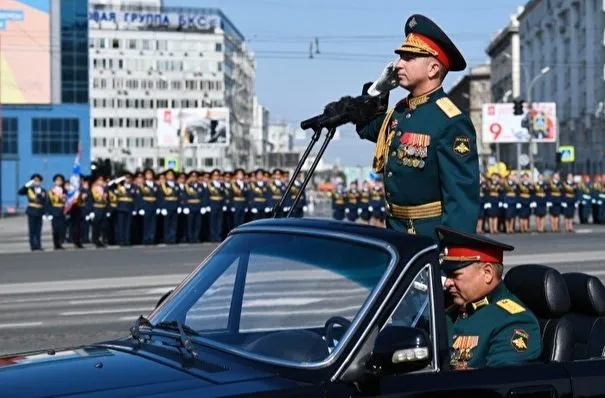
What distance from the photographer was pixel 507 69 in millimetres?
112500

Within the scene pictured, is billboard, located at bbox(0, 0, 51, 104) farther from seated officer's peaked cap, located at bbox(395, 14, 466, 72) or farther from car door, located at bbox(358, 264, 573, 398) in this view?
car door, located at bbox(358, 264, 573, 398)

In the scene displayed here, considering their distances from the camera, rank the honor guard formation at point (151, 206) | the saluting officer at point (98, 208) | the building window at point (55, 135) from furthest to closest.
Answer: the building window at point (55, 135), the saluting officer at point (98, 208), the honor guard formation at point (151, 206)

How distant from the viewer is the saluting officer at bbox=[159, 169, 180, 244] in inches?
1116

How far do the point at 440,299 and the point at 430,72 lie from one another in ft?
5.49

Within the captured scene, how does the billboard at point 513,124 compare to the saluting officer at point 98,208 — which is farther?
the billboard at point 513,124

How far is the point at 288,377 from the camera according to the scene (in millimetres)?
3801

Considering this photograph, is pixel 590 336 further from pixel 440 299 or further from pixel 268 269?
pixel 268 269

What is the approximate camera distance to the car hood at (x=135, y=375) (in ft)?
12.0

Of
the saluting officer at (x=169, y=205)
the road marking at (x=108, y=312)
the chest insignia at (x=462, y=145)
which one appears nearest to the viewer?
the chest insignia at (x=462, y=145)

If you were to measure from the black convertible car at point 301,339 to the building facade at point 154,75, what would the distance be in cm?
12508

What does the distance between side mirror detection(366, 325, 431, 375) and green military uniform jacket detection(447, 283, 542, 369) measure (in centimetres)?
58

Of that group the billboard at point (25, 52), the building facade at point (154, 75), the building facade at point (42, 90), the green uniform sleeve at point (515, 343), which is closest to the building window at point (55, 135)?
the building facade at point (42, 90)

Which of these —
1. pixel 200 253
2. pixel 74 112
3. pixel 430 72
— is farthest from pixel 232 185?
pixel 74 112

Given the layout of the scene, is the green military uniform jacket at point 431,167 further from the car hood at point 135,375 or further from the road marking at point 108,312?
the road marking at point 108,312
